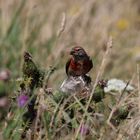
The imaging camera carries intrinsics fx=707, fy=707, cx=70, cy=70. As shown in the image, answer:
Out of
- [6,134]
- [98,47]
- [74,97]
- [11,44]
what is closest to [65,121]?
[74,97]

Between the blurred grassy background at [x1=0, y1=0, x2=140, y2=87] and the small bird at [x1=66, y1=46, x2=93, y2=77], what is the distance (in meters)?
1.28

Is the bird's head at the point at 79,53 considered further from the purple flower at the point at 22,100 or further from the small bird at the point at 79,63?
the purple flower at the point at 22,100

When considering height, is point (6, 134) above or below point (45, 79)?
below

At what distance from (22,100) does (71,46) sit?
2626 mm

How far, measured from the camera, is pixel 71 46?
496 centimetres

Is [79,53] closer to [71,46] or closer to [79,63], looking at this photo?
[79,63]

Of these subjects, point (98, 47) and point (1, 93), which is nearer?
point (1, 93)

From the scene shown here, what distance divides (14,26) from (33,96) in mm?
2723

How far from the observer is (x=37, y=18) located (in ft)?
18.2

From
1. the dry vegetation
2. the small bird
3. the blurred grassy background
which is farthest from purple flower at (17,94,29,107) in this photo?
the blurred grassy background

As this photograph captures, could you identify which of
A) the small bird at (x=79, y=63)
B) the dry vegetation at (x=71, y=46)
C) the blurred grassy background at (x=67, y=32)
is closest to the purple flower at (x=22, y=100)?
the dry vegetation at (x=71, y=46)

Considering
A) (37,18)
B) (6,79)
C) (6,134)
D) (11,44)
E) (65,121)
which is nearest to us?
(6,79)

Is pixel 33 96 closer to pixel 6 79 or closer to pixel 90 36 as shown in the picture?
pixel 6 79

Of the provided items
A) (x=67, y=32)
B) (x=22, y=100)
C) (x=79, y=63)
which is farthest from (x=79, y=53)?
(x=67, y=32)
